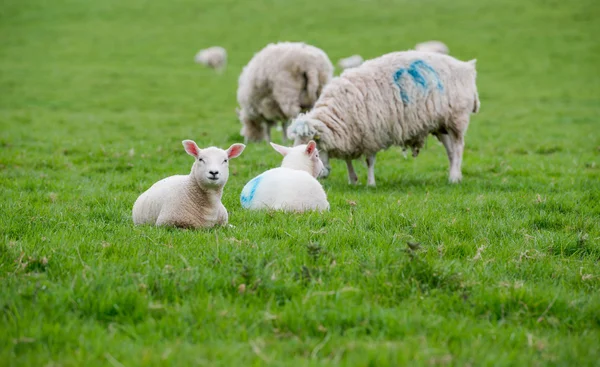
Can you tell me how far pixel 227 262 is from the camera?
4090 mm

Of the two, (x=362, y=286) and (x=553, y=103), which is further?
(x=553, y=103)

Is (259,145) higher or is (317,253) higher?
(317,253)

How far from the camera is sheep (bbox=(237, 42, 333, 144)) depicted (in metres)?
12.6

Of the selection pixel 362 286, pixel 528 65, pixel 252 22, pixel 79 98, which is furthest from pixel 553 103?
pixel 252 22

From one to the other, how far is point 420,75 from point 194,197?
174 inches

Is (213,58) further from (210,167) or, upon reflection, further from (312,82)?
(210,167)

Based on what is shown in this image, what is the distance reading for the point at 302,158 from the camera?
7184 millimetres

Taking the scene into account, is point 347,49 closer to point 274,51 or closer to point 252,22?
point 252,22

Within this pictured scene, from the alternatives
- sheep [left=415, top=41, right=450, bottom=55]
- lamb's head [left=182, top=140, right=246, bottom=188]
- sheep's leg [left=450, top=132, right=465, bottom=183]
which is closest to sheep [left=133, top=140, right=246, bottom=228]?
lamb's head [left=182, top=140, right=246, bottom=188]

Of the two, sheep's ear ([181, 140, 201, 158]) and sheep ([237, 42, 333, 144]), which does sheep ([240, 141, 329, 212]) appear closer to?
sheep's ear ([181, 140, 201, 158])

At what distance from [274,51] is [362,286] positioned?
982 centimetres

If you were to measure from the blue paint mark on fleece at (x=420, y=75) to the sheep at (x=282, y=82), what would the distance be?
4.12 meters

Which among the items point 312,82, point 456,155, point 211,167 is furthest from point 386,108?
point 312,82

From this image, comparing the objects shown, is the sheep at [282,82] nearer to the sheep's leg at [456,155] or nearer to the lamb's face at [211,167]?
the sheep's leg at [456,155]
